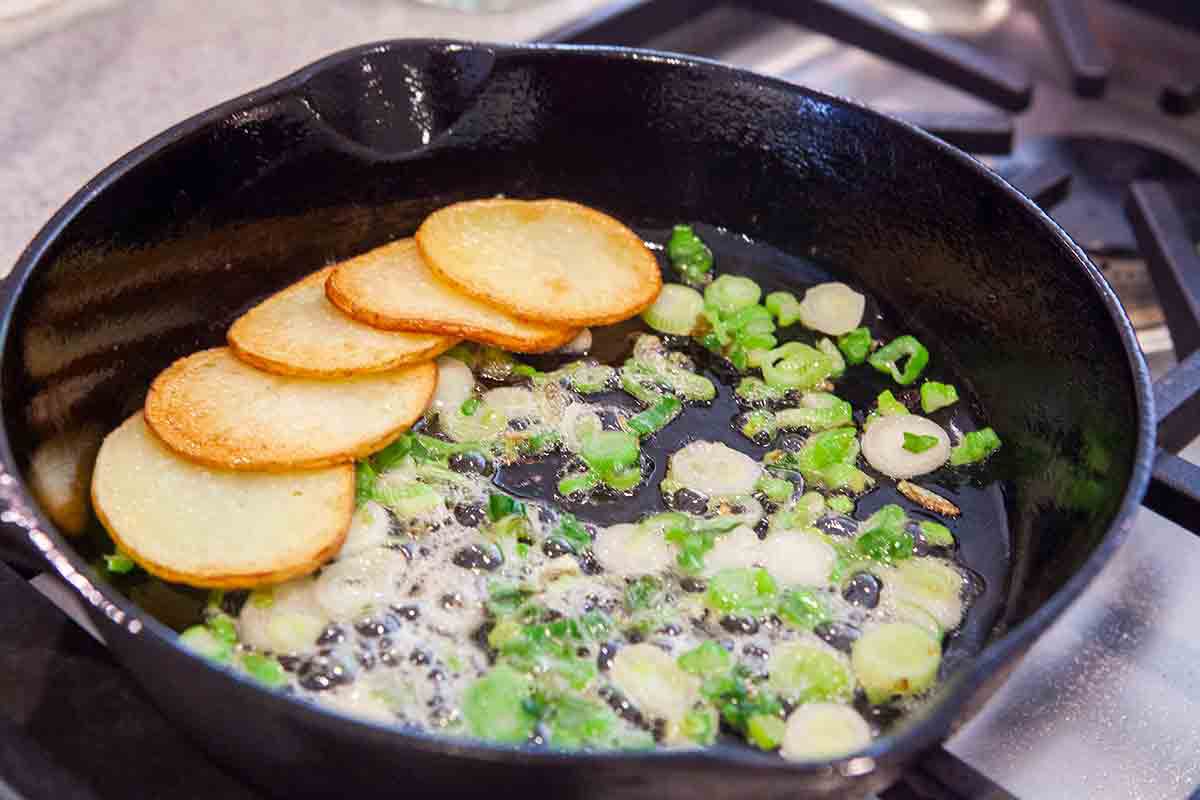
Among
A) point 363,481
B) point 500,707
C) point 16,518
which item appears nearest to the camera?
point 16,518

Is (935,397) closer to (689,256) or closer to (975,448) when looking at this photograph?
(975,448)

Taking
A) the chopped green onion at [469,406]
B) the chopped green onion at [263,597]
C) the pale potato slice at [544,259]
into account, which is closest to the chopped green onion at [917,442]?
the pale potato slice at [544,259]

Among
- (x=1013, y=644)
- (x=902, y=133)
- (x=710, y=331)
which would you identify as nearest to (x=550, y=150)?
(x=710, y=331)

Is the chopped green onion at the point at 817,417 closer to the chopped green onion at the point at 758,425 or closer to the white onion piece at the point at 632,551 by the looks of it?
the chopped green onion at the point at 758,425

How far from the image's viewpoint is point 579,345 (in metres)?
1.59

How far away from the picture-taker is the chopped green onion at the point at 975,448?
1.48 metres

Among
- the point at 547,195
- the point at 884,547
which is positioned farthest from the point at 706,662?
the point at 547,195

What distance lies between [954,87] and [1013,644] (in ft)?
4.57

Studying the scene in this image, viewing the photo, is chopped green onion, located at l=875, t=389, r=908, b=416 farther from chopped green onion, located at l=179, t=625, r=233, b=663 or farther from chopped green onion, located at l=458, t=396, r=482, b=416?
chopped green onion, located at l=179, t=625, r=233, b=663

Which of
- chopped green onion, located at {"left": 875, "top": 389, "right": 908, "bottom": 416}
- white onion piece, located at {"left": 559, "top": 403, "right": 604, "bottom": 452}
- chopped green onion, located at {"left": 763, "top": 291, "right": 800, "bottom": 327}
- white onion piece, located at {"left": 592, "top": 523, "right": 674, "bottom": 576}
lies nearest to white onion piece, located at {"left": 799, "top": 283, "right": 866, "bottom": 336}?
chopped green onion, located at {"left": 763, "top": 291, "right": 800, "bottom": 327}

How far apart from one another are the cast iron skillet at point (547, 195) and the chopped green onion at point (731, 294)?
12 centimetres

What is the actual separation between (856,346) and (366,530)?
26.5 inches

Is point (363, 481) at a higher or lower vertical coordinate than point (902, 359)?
higher

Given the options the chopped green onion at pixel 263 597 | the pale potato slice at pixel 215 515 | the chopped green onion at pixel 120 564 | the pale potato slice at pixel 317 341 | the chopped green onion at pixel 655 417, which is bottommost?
the chopped green onion at pixel 655 417
